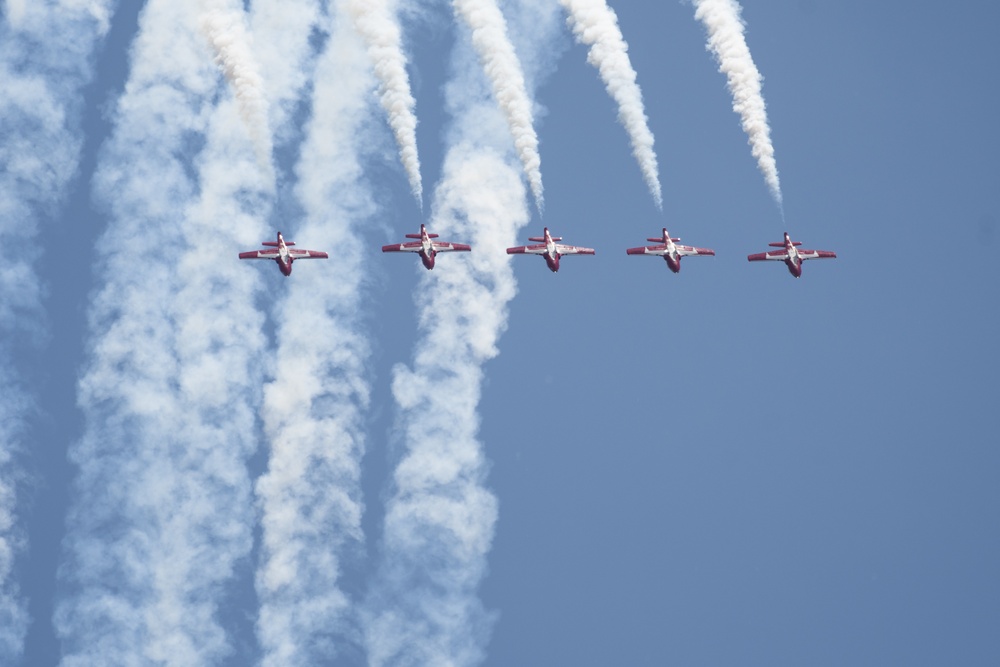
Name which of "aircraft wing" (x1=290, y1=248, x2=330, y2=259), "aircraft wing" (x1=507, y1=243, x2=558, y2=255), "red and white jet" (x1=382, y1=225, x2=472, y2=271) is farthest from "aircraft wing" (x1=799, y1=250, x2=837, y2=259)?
"aircraft wing" (x1=290, y1=248, x2=330, y2=259)

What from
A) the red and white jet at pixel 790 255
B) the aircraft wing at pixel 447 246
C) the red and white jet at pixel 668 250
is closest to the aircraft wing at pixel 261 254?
the aircraft wing at pixel 447 246

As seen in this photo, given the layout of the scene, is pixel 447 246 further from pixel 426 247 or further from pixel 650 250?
pixel 650 250

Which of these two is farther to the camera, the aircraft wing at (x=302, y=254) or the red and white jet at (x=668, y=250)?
the red and white jet at (x=668, y=250)

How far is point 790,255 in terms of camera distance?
90.0 meters

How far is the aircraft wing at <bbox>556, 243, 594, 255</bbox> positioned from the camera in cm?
8712

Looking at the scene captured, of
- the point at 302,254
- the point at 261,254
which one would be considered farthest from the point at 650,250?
the point at 261,254

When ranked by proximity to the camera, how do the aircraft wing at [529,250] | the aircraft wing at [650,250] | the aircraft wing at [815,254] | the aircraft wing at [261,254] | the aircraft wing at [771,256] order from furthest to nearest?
the aircraft wing at [815,254] < the aircraft wing at [771,256] < the aircraft wing at [650,250] < the aircraft wing at [529,250] < the aircraft wing at [261,254]

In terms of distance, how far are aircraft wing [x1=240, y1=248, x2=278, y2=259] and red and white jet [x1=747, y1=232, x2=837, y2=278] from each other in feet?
82.0

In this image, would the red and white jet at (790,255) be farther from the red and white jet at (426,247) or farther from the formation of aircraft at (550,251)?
the red and white jet at (426,247)

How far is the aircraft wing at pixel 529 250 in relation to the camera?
8638 cm

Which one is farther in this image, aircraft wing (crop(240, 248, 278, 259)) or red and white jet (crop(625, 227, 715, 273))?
red and white jet (crop(625, 227, 715, 273))

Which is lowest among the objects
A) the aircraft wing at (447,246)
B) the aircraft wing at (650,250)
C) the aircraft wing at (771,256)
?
the aircraft wing at (771,256)

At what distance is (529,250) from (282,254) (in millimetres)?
12681

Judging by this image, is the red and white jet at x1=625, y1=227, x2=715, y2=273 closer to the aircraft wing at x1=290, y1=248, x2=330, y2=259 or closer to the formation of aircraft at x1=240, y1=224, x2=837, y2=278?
the formation of aircraft at x1=240, y1=224, x2=837, y2=278
